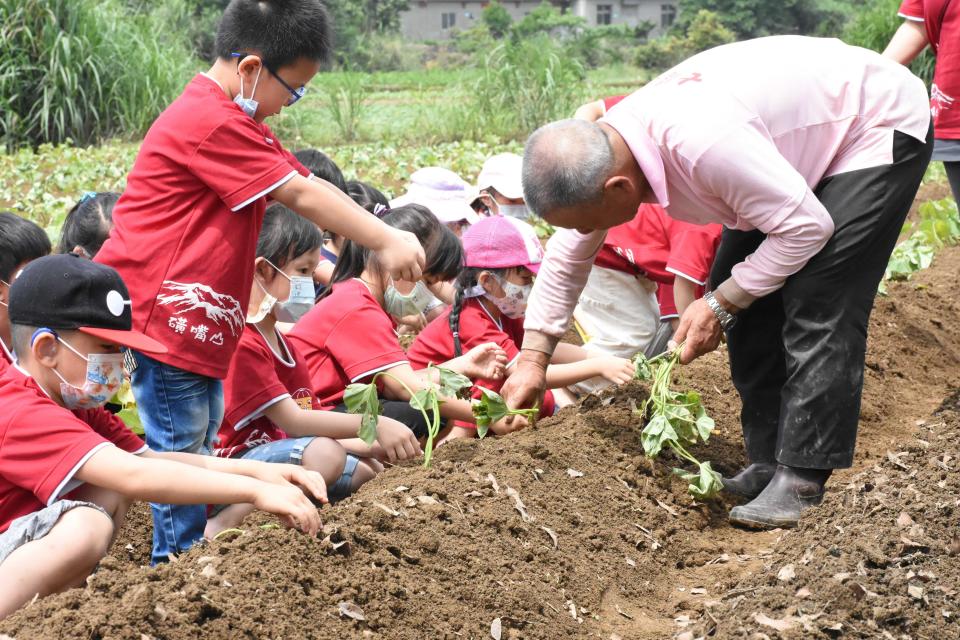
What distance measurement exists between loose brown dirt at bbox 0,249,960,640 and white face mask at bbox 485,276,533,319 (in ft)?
1.75

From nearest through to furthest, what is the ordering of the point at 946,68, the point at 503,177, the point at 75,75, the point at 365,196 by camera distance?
the point at 946,68 < the point at 365,196 < the point at 503,177 < the point at 75,75

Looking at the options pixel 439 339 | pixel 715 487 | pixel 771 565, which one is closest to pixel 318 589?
pixel 771 565

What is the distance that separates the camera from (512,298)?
4820mm

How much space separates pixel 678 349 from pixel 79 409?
192 cm

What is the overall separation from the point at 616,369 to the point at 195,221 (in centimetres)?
192

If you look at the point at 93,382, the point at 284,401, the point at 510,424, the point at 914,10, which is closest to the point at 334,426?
the point at 284,401

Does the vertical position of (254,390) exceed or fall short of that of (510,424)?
it exceeds it

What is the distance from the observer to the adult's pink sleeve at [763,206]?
3.24 m

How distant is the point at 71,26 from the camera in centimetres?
1415

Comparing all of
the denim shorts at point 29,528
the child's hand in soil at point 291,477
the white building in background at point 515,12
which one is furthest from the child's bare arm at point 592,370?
the white building in background at point 515,12

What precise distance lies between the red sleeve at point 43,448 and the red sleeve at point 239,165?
89 cm

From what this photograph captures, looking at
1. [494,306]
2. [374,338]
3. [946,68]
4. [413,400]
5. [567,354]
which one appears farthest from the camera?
[946,68]

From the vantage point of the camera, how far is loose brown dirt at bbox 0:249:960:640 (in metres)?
2.60

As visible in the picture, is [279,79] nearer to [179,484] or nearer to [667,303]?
[179,484]
